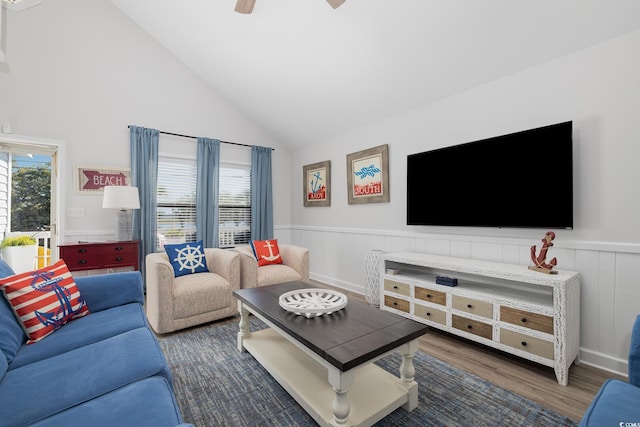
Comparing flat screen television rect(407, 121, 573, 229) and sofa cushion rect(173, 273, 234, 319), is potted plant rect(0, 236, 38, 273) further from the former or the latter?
flat screen television rect(407, 121, 573, 229)

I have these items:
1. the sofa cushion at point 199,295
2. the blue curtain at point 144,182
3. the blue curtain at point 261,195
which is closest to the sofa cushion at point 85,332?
the sofa cushion at point 199,295

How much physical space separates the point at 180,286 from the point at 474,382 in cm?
247

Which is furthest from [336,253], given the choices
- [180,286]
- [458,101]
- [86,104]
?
[86,104]

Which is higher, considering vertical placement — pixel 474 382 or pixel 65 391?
pixel 65 391

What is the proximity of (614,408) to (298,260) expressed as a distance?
9.00 feet

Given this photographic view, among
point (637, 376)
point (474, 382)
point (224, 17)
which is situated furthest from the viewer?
point (224, 17)

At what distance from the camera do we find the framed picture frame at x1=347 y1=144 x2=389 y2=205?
3483 millimetres

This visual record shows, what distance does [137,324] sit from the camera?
1707 millimetres

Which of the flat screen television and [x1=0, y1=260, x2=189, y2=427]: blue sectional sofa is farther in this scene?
the flat screen television

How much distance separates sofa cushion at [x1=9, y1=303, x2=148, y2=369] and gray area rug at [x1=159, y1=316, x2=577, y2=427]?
51 centimetres

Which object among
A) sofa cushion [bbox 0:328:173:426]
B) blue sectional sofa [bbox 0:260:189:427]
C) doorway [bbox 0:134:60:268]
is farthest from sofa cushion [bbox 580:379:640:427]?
doorway [bbox 0:134:60:268]

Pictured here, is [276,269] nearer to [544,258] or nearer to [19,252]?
[544,258]

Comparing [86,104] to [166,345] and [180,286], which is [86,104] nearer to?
[180,286]

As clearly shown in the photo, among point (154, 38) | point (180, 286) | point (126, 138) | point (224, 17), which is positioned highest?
point (154, 38)
